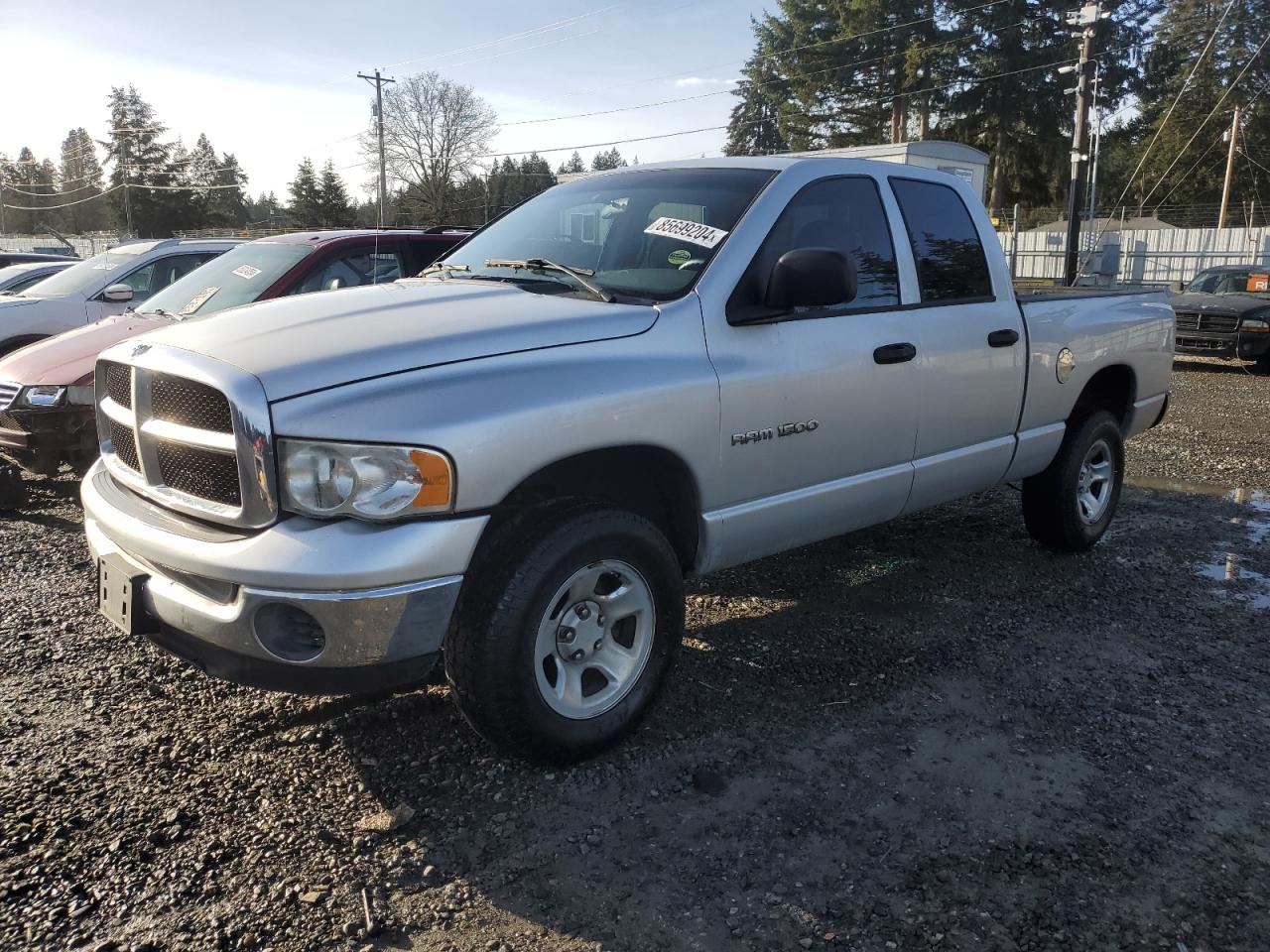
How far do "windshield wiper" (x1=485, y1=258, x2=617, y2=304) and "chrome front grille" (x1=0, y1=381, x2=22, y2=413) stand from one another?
4108 mm

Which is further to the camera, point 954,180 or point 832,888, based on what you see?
point 954,180

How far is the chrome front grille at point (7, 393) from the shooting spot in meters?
6.21

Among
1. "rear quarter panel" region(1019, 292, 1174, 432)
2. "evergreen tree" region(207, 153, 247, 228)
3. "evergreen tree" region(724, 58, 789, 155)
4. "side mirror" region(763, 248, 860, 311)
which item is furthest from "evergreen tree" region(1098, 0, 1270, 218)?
"evergreen tree" region(207, 153, 247, 228)

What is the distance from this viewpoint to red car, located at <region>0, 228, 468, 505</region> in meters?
6.16

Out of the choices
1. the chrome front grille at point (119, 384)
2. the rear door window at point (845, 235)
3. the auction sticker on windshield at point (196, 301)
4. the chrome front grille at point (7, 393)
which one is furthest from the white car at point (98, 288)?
the rear door window at point (845, 235)

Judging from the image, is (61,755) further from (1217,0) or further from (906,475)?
(1217,0)

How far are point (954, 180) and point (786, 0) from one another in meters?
49.8

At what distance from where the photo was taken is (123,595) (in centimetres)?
284

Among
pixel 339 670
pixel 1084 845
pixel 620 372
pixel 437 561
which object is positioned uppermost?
pixel 620 372

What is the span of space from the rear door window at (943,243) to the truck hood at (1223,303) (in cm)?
1058

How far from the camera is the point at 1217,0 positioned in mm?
51750

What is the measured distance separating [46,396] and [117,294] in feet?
7.00

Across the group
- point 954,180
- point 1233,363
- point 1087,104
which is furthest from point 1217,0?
point 954,180

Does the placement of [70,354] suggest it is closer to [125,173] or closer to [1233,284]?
[1233,284]
